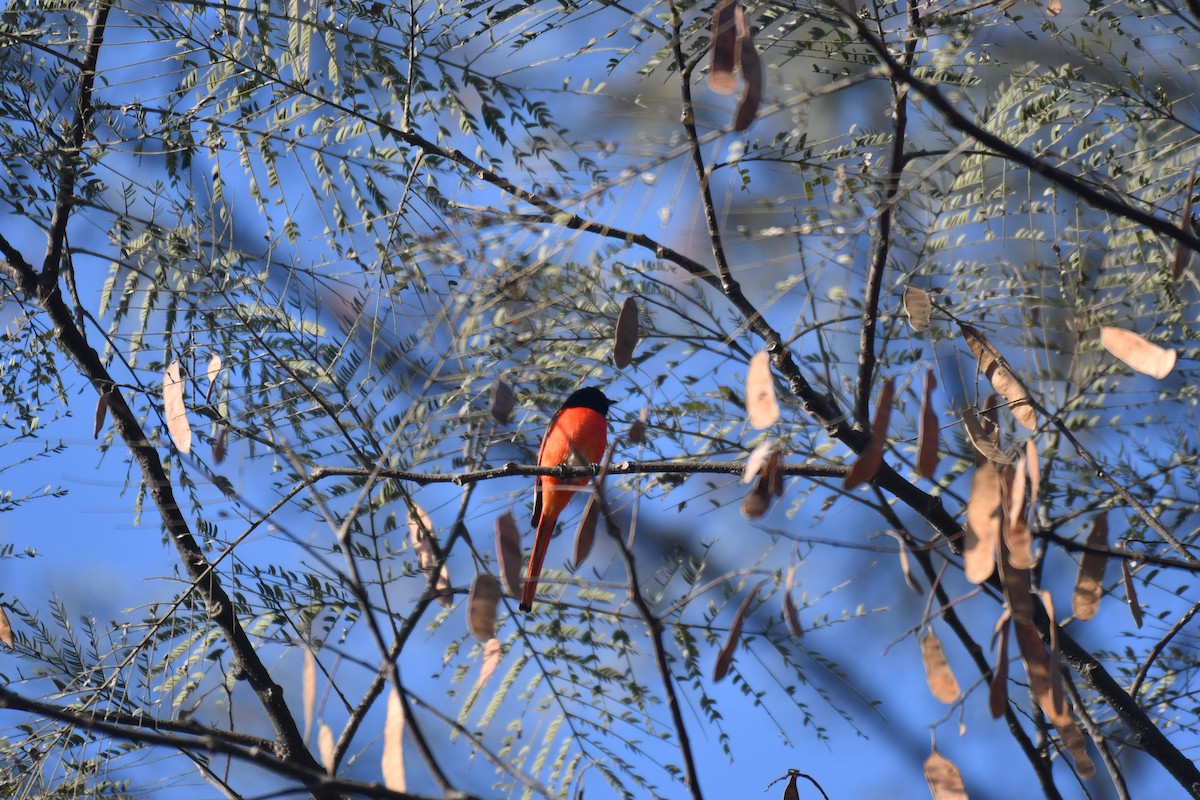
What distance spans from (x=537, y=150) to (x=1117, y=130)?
131 centimetres

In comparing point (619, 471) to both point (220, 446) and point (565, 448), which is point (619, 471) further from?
point (565, 448)

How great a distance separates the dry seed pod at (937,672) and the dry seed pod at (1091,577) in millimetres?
207

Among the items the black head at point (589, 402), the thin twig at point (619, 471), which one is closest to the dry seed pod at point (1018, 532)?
the thin twig at point (619, 471)

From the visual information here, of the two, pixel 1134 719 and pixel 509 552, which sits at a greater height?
pixel 1134 719

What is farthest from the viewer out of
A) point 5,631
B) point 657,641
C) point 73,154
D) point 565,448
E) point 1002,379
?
point 565,448

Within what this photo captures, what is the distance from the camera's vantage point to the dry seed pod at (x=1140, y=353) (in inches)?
64.4

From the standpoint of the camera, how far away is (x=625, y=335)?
2211mm

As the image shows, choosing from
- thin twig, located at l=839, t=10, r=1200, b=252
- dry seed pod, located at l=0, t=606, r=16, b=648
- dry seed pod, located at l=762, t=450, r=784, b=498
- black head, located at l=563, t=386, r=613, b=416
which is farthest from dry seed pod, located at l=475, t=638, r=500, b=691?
black head, located at l=563, t=386, r=613, b=416

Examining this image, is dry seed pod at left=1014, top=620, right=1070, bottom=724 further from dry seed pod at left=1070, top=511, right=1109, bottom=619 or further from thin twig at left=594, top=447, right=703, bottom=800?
thin twig at left=594, top=447, right=703, bottom=800

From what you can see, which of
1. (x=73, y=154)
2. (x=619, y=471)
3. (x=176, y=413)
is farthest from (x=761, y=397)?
(x=73, y=154)

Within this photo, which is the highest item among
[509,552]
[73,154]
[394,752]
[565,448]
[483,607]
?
[565,448]

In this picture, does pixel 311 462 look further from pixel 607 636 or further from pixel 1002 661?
pixel 1002 661

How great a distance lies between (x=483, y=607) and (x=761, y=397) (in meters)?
0.50

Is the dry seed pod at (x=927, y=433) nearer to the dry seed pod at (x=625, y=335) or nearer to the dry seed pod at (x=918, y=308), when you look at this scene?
the dry seed pod at (x=918, y=308)
